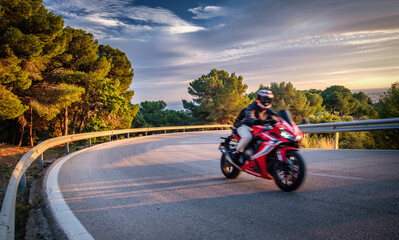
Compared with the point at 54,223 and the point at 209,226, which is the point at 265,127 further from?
the point at 54,223

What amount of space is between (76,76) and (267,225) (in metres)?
22.8

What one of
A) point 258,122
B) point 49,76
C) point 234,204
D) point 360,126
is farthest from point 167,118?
point 234,204

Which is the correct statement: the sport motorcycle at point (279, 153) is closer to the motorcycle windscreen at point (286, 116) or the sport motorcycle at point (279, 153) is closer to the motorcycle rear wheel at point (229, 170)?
the motorcycle windscreen at point (286, 116)

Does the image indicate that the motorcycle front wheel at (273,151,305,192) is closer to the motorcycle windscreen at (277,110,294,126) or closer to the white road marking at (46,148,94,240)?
the motorcycle windscreen at (277,110,294,126)

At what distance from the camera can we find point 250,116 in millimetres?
4906

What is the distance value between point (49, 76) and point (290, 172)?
22701mm

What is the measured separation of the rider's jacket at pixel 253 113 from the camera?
4934 mm

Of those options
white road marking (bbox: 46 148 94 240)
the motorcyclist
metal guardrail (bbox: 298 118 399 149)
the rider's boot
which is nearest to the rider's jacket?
the motorcyclist

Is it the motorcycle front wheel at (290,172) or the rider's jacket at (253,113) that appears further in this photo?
the rider's jacket at (253,113)

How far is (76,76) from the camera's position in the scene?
72.3 ft

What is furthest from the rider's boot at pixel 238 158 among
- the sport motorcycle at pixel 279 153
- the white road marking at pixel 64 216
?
the white road marking at pixel 64 216

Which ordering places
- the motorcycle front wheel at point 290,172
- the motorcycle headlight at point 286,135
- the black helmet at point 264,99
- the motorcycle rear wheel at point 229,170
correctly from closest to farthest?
the motorcycle front wheel at point 290,172, the motorcycle headlight at point 286,135, the black helmet at point 264,99, the motorcycle rear wheel at point 229,170

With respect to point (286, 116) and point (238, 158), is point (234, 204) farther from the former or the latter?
point (286, 116)

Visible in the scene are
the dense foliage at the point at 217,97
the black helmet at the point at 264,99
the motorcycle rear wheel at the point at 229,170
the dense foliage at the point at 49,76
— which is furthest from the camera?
the dense foliage at the point at 217,97
